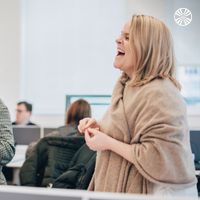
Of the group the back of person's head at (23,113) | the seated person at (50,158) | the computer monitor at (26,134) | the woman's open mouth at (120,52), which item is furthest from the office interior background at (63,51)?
the woman's open mouth at (120,52)

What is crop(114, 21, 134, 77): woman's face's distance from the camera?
109 centimetres

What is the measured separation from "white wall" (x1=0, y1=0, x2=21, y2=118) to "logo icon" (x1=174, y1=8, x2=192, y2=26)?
2252 mm

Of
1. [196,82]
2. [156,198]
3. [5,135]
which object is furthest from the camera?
[196,82]

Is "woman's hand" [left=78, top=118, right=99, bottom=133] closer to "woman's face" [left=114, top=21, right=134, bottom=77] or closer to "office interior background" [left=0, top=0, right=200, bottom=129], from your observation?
"woman's face" [left=114, top=21, right=134, bottom=77]

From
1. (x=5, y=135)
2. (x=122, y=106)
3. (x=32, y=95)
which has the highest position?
(x=122, y=106)

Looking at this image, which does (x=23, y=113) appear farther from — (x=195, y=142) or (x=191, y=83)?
(x=195, y=142)

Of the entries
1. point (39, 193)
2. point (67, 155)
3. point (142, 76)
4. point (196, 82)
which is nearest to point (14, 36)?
point (196, 82)

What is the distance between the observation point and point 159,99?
3.31ft

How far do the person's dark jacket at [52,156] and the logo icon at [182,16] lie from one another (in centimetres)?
345

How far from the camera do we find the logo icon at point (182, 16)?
5.23m

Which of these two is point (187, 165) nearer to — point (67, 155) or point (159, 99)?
point (159, 99)

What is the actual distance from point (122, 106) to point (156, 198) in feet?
1.52

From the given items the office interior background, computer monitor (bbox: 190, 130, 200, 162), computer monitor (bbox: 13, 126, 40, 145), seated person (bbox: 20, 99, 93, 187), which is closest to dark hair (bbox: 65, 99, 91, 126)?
seated person (bbox: 20, 99, 93, 187)

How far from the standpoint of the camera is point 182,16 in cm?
545
